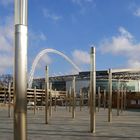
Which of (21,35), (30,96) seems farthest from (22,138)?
(30,96)

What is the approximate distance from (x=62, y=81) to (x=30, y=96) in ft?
322

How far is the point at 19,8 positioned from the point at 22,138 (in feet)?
6.20

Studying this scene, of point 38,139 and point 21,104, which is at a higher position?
point 21,104

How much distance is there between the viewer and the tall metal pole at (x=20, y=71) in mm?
6160

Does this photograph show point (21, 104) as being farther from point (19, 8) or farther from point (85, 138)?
point (85, 138)

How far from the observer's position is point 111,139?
586 inches

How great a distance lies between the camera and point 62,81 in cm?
15425

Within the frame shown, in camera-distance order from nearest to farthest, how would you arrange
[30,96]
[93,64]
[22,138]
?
[22,138], [93,64], [30,96]

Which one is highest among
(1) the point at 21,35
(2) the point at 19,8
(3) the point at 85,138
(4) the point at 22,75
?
(2) the point at 19,8

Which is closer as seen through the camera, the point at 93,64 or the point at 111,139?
the point at 111,139

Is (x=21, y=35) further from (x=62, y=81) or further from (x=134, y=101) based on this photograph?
(x=62, y=81)

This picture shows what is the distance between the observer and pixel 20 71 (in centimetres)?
622

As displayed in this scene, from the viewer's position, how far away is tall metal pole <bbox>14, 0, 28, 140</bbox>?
6.16 m

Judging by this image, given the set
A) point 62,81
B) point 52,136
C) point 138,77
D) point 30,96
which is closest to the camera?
point 52,136
